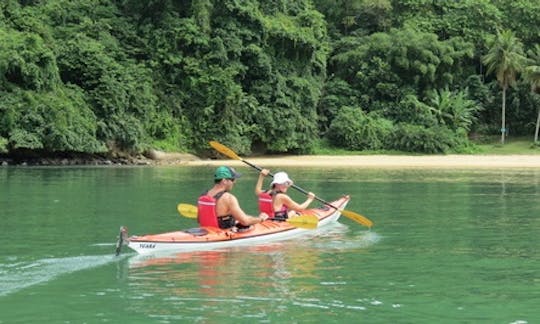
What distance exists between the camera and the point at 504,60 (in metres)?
49.2

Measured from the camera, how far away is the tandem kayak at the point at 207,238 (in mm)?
11516

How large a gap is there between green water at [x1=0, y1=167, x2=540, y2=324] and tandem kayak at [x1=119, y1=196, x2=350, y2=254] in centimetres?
18

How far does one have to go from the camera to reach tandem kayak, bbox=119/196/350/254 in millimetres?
11516

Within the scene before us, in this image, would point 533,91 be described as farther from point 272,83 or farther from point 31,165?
point 31,165

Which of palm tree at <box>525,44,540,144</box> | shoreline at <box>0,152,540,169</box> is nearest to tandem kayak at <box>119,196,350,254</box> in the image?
shoreline at <box>0,152,540,169</box>

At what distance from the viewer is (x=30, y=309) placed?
8516mm

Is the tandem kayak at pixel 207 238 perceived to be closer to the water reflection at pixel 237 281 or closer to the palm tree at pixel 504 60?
Result: the water reflection at pixel 237 281

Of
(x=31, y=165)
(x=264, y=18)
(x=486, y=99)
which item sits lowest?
(x=31, y=165)

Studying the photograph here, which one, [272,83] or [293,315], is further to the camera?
[272,83]

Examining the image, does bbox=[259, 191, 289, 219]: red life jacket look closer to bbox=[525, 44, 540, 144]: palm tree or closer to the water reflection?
the water reflection

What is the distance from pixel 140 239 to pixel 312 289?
119 inches

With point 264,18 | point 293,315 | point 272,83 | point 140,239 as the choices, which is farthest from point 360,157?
point 293,315

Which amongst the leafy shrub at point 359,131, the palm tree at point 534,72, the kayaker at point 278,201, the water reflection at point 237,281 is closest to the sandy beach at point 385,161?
the leafy shrub at point 359,131

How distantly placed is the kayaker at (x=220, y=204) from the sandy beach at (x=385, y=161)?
2723 centimetres
